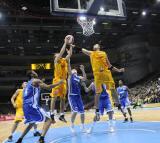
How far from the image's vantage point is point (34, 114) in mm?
8109

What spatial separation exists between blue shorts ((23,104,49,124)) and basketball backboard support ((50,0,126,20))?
4.41m

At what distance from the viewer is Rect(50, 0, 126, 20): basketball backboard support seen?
1157cm

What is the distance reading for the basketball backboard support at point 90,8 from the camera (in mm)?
11567

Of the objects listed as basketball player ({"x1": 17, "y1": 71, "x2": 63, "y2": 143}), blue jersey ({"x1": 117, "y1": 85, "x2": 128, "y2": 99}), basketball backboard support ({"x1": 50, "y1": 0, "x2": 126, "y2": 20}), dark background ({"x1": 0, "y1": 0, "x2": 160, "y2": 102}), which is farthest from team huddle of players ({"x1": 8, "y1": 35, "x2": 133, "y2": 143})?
dark background ({"x1": 0, "y1": 0, "x2": 160, "y2": 102})

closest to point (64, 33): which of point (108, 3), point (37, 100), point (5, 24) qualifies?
point (5, 24)

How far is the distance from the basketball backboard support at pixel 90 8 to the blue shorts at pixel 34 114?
4410 millimetres

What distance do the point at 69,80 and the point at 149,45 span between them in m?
32.2

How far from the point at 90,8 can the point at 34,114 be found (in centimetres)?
530

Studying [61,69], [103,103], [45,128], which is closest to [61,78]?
[61,69]

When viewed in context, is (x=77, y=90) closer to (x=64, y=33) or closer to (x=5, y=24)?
(x=5, y=24)

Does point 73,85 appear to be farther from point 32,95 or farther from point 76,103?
point 32,95

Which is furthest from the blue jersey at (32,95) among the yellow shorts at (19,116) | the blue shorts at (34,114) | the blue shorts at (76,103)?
the yellow shorts at (19,116)

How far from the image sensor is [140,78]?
141 ft

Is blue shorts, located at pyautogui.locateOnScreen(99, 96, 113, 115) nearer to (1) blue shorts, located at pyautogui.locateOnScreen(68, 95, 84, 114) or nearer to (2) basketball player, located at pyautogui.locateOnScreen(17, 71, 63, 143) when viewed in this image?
(1) blue shorts, located at pyautogui.locateOnScreen(68, 95, 84, 114)
